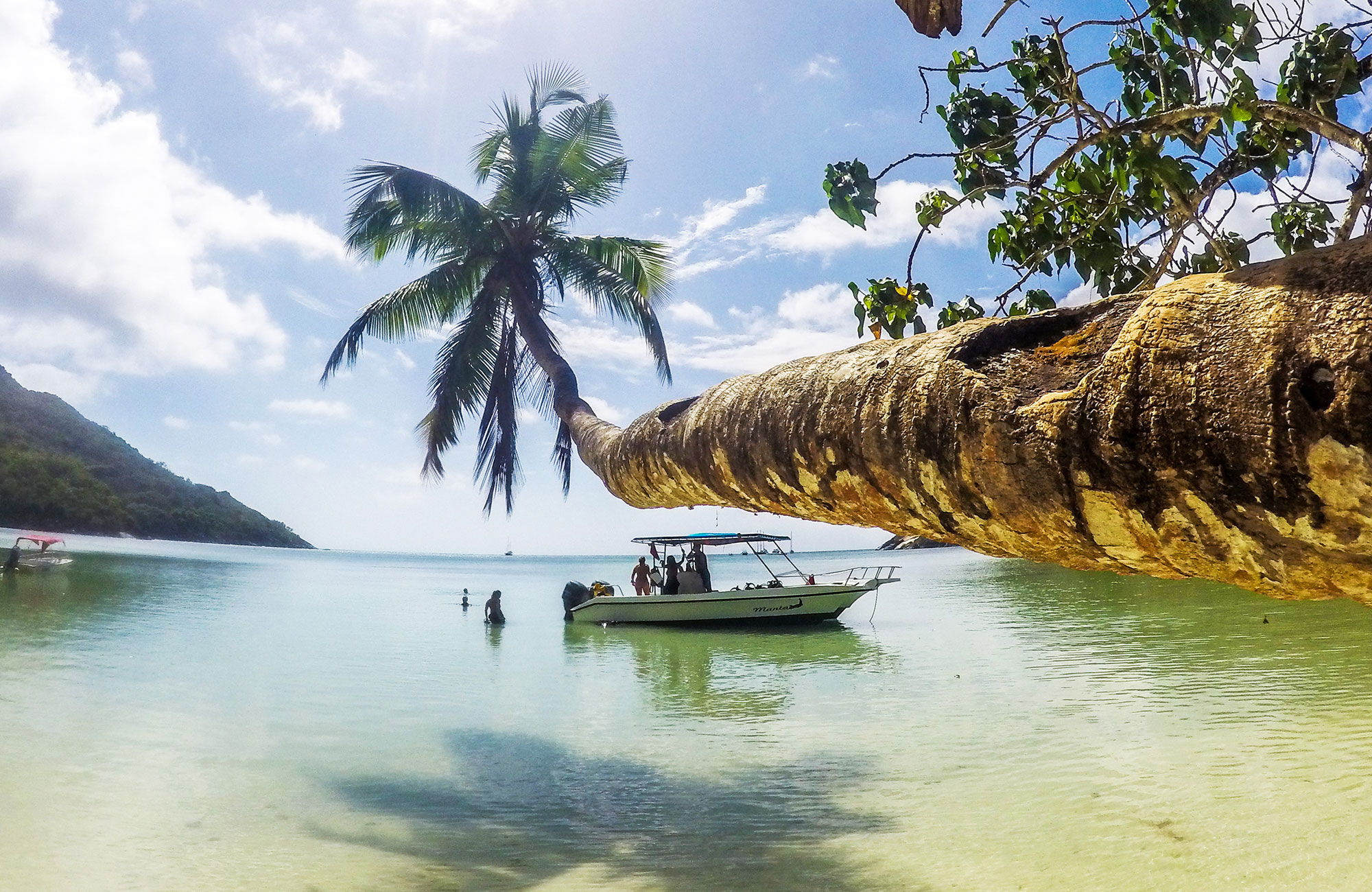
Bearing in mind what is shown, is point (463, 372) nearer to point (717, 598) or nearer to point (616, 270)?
point (616, 270)

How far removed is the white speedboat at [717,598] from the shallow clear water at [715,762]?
2.90ft

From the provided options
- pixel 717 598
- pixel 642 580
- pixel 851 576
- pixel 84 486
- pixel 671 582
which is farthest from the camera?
pixel 84 486

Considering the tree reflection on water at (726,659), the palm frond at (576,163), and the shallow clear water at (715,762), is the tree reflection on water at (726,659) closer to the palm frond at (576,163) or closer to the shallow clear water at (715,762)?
the shallow clear water at (715,762)

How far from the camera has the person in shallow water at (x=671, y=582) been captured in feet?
66.0

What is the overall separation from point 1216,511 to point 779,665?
14.1 m

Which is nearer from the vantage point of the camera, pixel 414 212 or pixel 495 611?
pixel 414 212

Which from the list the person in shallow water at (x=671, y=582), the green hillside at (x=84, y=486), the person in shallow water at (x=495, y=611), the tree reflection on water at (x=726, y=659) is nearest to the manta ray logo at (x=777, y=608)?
the tree reflection on water at (x=726, y=659)

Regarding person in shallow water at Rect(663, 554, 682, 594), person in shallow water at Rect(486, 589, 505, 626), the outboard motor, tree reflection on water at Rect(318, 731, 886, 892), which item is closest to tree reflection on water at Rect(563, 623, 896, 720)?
the outboard motor

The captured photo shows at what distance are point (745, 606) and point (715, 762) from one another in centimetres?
1031

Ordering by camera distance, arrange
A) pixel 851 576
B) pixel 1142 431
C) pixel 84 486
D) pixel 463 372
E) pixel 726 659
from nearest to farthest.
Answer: pixel 1142 431
pixel 463 372
pixel 726 659
pixel 851 576
pixel 84 486

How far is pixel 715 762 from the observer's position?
8438 mm

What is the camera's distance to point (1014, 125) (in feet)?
12.3

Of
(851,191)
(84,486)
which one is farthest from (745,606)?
(84,486)

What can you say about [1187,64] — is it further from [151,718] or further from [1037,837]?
[151,718]
